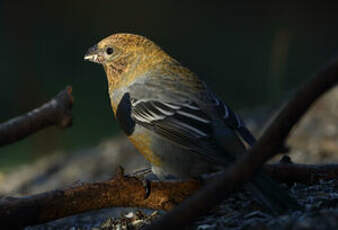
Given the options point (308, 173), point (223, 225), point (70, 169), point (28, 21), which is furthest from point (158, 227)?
point (28, 21)

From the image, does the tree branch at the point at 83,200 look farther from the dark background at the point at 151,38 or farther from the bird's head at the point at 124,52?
the dark background at the point at 151,38

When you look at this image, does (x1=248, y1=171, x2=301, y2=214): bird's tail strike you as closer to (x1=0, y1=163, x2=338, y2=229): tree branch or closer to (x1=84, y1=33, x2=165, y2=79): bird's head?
(x1=0, y1=163, x2=338, y2=229): tree branch

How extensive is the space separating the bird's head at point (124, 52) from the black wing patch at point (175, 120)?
52 cm

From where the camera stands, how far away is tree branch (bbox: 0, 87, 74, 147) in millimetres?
3469

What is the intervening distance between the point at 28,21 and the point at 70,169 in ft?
16.1

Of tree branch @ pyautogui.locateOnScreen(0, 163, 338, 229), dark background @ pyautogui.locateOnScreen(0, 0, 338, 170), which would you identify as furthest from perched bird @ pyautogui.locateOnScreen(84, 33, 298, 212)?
dark background @ pyautogui.locateOnScreen(0, 0, 338, 170)

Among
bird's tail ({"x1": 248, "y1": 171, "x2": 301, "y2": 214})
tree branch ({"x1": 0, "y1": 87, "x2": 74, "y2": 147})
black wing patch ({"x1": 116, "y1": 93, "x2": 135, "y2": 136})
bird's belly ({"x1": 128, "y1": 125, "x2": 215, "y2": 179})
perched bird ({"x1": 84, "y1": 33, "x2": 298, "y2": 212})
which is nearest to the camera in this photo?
bird's tail ({"x1": 248, "y1": 171, "x2": 301, "y2": 214})

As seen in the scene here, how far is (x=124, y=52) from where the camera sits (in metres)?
3.70

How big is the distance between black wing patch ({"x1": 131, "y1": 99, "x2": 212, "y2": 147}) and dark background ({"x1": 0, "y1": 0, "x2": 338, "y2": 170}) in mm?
4015

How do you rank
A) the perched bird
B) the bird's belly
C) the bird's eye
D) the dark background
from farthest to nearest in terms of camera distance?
the dark background
the bird's eye
the bird's belly
the perched bird

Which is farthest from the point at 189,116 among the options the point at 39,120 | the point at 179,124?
the point at 39,120

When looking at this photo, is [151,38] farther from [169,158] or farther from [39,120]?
[169,158]

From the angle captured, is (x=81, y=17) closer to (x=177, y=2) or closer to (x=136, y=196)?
(x=177, y=2)

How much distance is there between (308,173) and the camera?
2.93 meters
